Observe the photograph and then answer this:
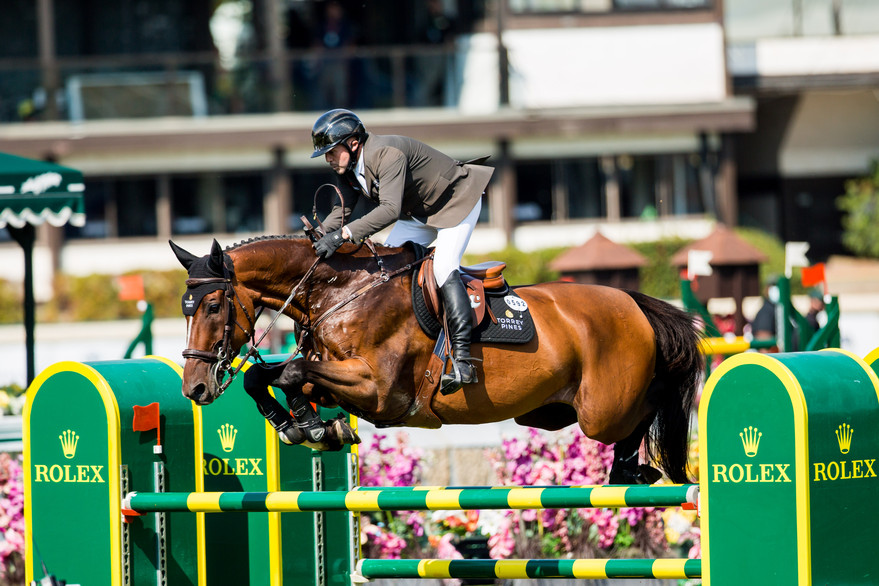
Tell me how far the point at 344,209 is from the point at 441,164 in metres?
0.49

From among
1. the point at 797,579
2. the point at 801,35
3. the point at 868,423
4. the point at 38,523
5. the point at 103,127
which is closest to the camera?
the point at 797,579

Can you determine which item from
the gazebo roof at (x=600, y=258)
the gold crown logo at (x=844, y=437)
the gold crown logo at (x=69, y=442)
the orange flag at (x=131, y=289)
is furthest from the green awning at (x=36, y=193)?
the gold crown logo at (x=844, y=437)

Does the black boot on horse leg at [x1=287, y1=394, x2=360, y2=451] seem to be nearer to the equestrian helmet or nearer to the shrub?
the equestrian helmet

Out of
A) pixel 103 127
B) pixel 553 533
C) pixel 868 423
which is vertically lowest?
pixel 553 533

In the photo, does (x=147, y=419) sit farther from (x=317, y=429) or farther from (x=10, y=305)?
(x=10, y=305)

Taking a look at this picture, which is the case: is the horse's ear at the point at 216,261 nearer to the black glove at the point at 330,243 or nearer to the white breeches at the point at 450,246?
the black glove at the point at 330,243

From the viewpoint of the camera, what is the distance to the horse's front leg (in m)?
4.79

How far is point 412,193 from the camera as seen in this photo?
17.2ft

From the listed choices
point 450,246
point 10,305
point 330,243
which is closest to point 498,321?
point 450,246

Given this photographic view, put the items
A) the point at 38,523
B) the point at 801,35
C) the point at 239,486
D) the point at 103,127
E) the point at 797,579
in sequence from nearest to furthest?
1. the point at 797,579
2. the point at 38,523
3. the point at 239,486
4. the point at 103,127
5. the point at 801,35

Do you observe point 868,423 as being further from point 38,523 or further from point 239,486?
point 38,523

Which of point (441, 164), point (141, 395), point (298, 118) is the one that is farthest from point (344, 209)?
point (298, 118)

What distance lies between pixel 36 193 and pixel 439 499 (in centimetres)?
544

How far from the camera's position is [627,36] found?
21.5 meters
